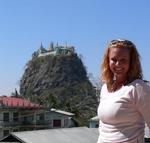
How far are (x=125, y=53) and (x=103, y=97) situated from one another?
291 millimetres

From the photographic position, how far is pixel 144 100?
8.65ft

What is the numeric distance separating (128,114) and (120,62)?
0.92ft

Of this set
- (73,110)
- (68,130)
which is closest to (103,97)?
(68,130)

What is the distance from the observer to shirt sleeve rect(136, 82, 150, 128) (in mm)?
2635

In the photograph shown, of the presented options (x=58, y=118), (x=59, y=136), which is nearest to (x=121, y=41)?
(x=59, y=136)

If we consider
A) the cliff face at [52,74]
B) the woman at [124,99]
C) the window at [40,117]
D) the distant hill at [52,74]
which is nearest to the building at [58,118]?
the window at [40,117]

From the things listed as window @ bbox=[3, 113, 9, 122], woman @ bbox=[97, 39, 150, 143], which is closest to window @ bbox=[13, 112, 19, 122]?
window @ bbox=[3, 113, 9, 122]

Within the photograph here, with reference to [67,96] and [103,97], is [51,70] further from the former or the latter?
[103,97]

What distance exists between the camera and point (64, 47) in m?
105

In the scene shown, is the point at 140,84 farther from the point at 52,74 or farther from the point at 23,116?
the point at 52,74

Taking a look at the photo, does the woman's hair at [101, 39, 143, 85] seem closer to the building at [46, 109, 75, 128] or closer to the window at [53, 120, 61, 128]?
the building at [46, 109, 75, 128]

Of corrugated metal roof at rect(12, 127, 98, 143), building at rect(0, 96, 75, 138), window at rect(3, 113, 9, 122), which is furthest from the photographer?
window at rect(3, 113, 9, 122)

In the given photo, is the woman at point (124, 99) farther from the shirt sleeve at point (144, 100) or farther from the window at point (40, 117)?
the window at point (40, 117)

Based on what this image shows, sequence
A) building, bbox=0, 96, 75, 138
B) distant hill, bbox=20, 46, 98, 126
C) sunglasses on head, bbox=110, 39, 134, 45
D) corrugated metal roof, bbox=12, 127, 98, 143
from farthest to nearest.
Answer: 1. distant hill, bbox=20, 46, 98, 126
2. building, bbox=0, 96, 75, 138
3. corrugated metal roof, bbox=12, 127, 98, 143
4. sunglasses on head, bbox=110, 39, 134, 45
